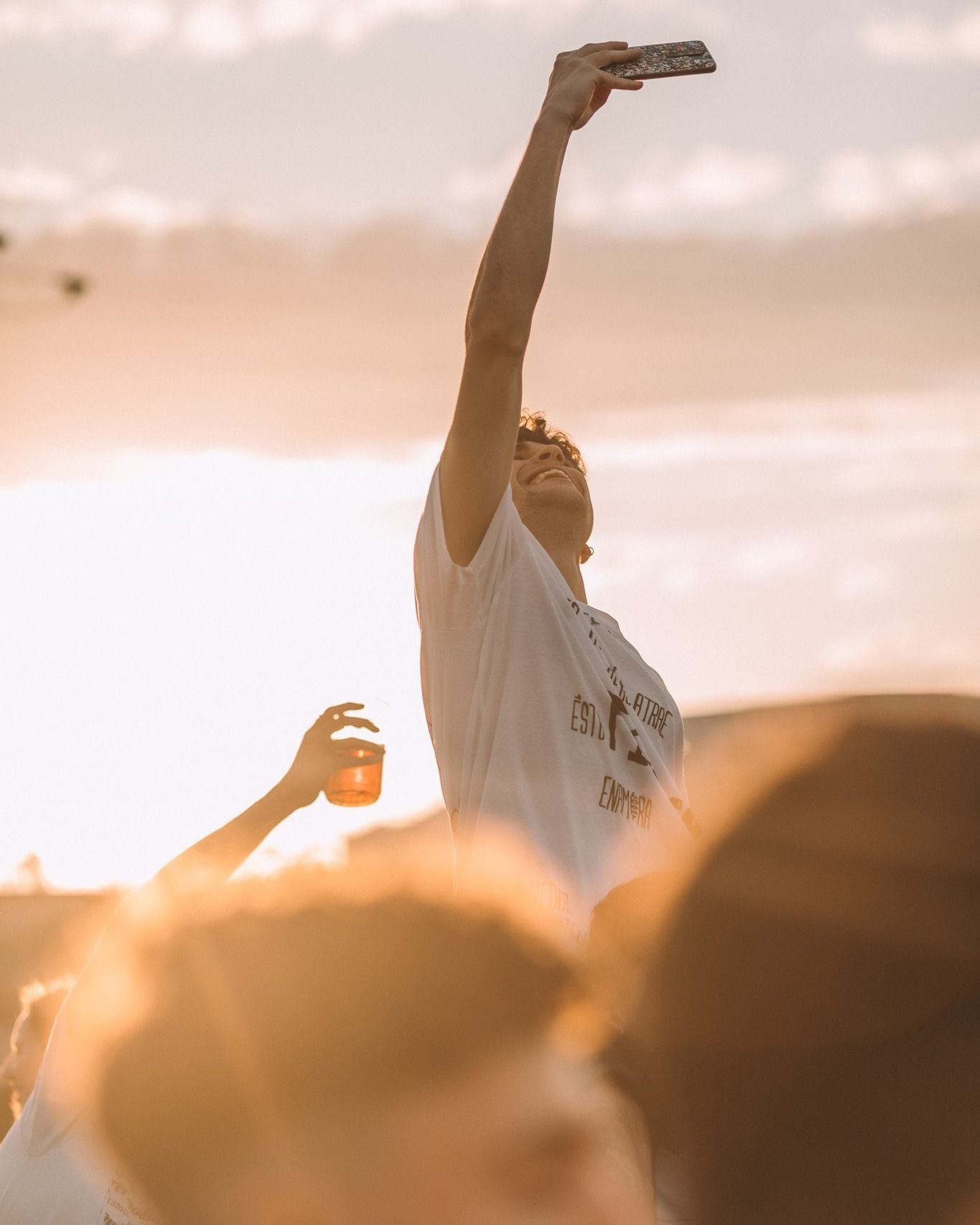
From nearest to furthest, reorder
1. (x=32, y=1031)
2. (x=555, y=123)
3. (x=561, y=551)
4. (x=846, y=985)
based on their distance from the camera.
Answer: (x=846, y=985)
(x=555, y=123)
(x=561, y=551)
(x=32, y=1031)

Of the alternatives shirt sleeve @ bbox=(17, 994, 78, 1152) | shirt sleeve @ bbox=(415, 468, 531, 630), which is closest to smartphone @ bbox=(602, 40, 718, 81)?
shirt sleeve @ bbox=(415, 468, 531, 630)

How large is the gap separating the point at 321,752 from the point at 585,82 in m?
1.73

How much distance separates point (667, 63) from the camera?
11.3 feet

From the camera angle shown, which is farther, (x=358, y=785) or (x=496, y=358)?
(x=358, y=785)

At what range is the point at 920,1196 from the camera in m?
0.79

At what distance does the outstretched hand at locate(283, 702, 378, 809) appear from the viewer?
371cm

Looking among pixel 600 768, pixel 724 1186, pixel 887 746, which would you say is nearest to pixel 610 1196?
pixel 724 1186

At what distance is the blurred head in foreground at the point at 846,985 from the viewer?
29.8 inches

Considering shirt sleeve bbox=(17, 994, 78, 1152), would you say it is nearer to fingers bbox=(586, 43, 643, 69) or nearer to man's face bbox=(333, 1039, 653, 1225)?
man's face bbox=(333, 1039, 653, 1225)

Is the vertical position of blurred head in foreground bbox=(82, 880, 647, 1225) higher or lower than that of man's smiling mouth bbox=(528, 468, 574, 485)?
lower

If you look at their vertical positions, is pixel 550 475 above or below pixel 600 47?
below

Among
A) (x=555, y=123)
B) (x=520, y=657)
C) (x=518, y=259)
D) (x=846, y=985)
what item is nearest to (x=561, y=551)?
(x=520, y=657)

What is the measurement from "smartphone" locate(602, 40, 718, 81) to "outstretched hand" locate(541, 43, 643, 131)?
0.7 inches

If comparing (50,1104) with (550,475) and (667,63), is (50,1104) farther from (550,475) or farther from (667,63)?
(667,63)
